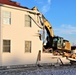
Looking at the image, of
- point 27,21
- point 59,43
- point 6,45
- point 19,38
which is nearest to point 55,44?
point 59,43

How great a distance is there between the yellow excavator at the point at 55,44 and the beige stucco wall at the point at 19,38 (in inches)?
110

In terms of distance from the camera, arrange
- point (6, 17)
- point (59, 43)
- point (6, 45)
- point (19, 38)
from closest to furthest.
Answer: point (6, 45), point (6, 17), point (19, 38), point (59, 43)

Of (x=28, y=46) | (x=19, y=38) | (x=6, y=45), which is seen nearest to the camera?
(x=6, y=45)

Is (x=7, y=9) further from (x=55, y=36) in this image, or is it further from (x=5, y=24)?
(x=55, y=36)

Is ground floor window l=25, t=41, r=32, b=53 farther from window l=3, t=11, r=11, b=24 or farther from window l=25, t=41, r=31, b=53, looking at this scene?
window l=3, t=11, r=11, b=24

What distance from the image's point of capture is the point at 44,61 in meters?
34.8

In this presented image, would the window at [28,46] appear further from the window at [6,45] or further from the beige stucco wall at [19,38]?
the window at [6,45]

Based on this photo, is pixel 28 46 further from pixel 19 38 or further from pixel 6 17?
pixel 6 17

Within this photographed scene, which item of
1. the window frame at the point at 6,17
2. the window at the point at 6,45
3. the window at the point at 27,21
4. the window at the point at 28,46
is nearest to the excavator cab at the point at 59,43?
the window at the point at 28,46

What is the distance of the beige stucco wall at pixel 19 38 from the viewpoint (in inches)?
1238

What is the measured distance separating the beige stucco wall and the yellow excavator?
2.80 meters

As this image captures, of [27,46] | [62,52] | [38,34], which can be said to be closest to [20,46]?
[27,46]

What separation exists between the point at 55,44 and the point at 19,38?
7.44m

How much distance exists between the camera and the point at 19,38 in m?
32.8
